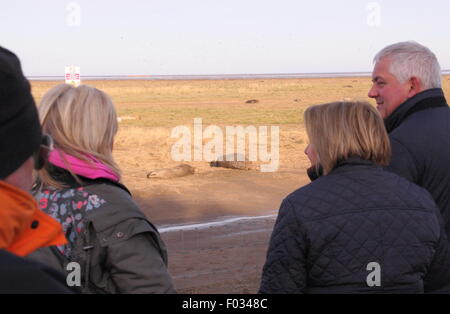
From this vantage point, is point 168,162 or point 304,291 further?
point 168,162

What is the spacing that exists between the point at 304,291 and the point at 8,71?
167cm

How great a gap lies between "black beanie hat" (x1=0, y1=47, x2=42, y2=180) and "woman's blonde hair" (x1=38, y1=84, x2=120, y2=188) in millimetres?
1085

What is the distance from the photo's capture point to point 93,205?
2.56 m

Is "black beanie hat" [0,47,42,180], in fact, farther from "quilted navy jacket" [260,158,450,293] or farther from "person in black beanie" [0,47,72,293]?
"quilted navy jacket" [260,158,450,293]

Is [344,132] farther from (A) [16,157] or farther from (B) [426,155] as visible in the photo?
(A) [16,157]

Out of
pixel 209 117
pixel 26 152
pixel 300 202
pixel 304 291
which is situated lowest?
pixel 209 117

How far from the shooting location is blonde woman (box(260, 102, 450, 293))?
2693 mm

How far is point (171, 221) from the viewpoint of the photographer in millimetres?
9625

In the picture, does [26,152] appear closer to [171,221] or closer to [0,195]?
[0,195]

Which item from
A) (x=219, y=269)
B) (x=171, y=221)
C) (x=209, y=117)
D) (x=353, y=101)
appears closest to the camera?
(x=353, y=101)

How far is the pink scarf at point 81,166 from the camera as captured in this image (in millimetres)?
2607

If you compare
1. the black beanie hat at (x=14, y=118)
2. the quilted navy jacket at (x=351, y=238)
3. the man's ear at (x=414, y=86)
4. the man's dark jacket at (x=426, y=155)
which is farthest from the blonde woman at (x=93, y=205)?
the man's ear at (x=414, y=86)
